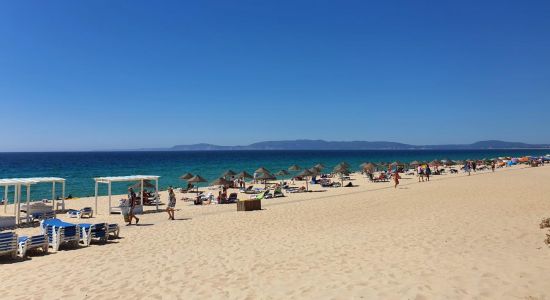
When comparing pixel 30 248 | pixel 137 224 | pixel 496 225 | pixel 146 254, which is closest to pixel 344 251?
pixel 146 254

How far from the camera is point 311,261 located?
26.1 feet

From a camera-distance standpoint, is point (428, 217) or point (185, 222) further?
point (185, 222)

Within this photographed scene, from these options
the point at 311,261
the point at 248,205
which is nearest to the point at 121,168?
the point at 248,205

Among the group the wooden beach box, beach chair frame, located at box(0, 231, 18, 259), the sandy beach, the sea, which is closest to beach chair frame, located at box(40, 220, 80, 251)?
the sandy beach

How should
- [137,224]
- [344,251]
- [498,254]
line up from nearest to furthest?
[498,254] < [344,251] < [137,224]

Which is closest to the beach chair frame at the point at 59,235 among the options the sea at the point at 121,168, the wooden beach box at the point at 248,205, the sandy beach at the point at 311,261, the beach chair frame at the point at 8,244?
the sandy beach at the point at 311,261

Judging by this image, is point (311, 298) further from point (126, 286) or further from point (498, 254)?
point (498, 254)

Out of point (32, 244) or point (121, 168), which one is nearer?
point (32, 244)

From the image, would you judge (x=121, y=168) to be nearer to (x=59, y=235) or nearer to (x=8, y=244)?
(x=59, y=235)

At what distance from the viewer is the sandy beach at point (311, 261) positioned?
6.23 m

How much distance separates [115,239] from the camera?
11.1 meters

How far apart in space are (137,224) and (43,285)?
7.28m

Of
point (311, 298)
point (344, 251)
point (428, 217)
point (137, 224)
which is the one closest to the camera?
point (311, 298)

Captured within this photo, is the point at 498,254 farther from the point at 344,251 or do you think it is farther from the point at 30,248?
the point at 30,248
